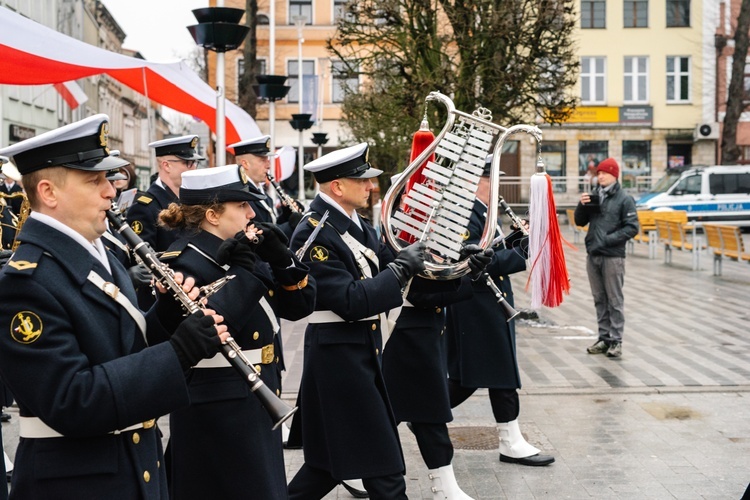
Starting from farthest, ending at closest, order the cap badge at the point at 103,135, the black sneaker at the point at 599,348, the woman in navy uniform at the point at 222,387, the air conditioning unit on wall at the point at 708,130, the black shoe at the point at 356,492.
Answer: the air conditioning unit on wall at the point at 708,130
the black sneaker at the point at 599,348
the black shoe at the point at 356,492
the woman in navy uniform at the point at 222,387
the cap badge at the point at 103,135

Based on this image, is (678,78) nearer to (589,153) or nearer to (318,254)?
(589,153)

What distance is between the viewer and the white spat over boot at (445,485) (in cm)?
596

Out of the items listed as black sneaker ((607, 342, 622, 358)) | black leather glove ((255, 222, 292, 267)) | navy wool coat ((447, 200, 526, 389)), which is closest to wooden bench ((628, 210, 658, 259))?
black sneaker ((607, 342, 622, 358))

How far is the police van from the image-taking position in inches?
1235

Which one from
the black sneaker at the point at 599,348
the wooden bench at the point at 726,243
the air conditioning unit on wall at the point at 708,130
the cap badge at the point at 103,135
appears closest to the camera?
the cap badge at the point at 103,135

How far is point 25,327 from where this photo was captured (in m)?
2.97

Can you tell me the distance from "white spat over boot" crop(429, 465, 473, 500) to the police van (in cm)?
2657

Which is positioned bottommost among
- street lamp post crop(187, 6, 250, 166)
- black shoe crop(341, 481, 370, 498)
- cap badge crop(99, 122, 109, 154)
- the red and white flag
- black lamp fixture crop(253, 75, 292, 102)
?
black shoe crop(341, 481, 370, 498)

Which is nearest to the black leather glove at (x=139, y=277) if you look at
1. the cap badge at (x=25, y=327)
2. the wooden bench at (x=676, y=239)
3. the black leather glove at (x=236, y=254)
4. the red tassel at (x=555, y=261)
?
the black leather glove at (x=236, y=254)

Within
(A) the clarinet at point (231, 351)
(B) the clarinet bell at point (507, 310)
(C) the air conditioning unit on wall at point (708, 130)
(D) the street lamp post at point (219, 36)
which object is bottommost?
(B) the clarinet bell at point (507, 310)

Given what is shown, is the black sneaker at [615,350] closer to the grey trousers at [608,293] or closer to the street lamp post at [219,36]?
the grey trousers at [608,293]

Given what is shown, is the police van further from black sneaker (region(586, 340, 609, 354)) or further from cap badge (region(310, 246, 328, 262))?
cap badge (region(310, 246, 328, 262))

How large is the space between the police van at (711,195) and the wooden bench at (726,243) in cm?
1157


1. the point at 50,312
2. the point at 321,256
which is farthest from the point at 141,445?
the point at 321,256
